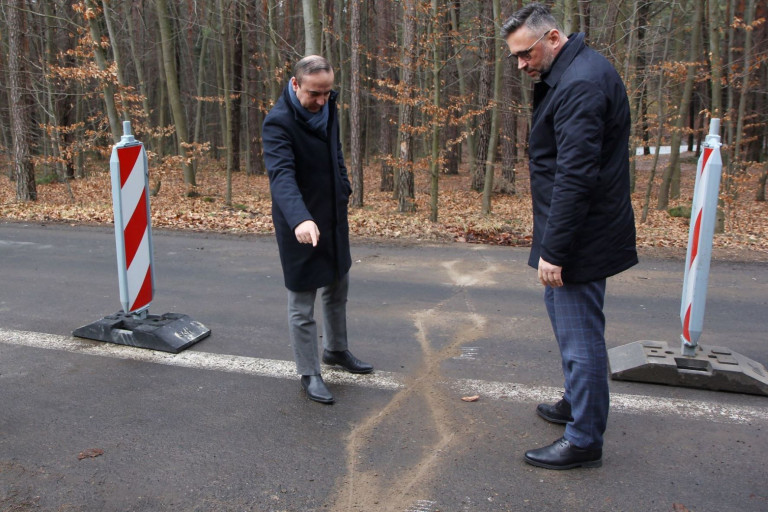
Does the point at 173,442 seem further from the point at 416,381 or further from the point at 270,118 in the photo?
the point at 270,118

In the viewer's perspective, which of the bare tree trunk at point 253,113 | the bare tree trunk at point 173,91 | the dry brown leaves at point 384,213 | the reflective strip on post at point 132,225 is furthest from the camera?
the bare tree trunk at point 253,113

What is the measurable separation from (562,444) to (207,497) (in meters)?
1.73

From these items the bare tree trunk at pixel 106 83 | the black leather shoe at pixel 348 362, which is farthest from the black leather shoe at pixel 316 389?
the bare tree trunk at pixel 106 83

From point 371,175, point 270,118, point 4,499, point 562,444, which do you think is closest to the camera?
point 4,499

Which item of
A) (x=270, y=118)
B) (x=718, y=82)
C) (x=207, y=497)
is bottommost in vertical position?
(x=207, y=497)

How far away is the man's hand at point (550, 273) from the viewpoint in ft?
9.46

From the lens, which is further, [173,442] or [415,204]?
[415,204]

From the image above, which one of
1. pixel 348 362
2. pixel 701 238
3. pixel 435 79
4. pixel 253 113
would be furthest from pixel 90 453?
pixel 253 113

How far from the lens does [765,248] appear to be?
9.86 meters

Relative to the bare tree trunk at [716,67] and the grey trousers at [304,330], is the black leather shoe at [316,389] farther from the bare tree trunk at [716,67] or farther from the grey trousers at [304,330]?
the bare tree trunk at [716,67]

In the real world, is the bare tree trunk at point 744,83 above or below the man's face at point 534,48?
above

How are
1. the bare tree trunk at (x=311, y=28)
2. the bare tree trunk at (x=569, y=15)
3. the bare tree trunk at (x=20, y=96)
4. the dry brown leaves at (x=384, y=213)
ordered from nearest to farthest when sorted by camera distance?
the dry brown leaves at (x=384, y=213) < the bare tree trunk at (x=569, y=15) < the bare tree trunk at (x=311, y=28) < the bare tree trunk at (x=20, y=96)

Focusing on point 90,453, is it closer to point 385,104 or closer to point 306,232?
point 306,232

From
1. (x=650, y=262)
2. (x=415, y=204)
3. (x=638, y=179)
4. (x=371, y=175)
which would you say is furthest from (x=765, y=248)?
(x=371, y=175)
